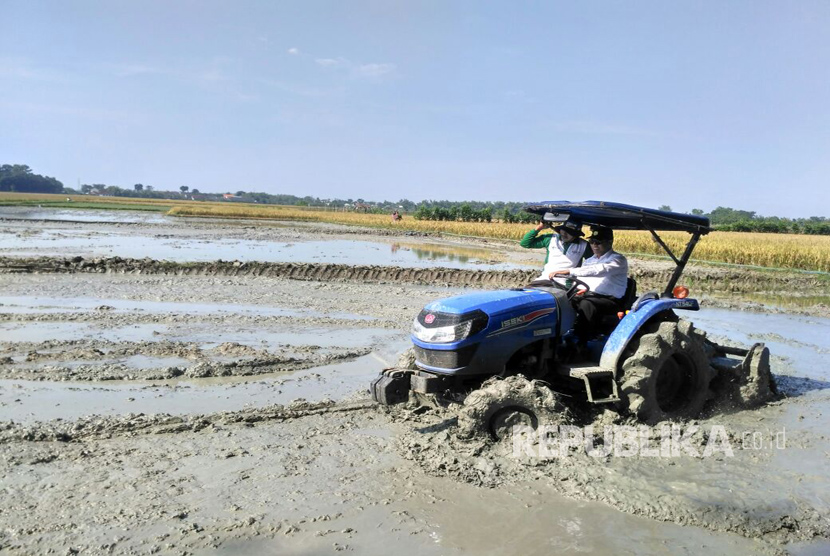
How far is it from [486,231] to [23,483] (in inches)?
1515

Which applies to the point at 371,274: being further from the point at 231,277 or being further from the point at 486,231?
the point at 486,231

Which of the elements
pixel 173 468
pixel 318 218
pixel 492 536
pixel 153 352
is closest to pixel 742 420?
pixel 492 536

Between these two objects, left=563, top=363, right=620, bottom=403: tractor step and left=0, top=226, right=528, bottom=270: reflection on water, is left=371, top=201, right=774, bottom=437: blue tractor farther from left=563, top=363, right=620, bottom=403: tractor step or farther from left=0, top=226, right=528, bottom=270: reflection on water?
left=0, top=226, right=528, bottom=270: reflection on water

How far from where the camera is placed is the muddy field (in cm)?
419

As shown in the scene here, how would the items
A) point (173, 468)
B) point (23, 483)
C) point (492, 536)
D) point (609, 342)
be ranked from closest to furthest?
point (492, 536) → point (23, 483) → point (173, 468) → point (609, 342)

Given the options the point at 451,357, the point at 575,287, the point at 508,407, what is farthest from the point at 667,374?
the point at 451,357

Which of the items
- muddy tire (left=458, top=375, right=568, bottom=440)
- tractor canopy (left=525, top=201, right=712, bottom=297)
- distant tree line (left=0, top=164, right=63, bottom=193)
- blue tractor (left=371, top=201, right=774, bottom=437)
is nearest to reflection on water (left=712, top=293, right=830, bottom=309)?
blue tractor (left=371, top=201, right=774, bottom=437)

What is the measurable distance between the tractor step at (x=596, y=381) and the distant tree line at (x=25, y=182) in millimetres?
181801

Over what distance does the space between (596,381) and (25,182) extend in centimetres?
18397

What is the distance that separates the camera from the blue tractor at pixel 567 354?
544 cm

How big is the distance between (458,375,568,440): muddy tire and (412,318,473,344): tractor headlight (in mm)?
457

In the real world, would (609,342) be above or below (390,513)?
above

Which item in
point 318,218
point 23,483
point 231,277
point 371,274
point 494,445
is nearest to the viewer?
point 23,483

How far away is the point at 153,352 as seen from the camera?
8.69 metres
